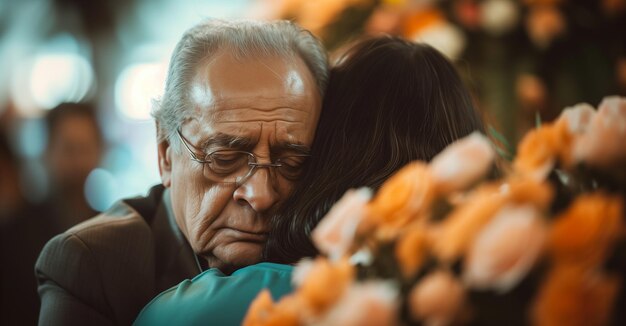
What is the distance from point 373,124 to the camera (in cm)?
170

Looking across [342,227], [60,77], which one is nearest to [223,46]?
[342,227]

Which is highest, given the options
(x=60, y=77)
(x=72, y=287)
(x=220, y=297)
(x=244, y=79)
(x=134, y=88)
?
(x=244, y=79)

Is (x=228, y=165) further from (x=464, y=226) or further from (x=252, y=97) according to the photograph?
(x=464, y=226)

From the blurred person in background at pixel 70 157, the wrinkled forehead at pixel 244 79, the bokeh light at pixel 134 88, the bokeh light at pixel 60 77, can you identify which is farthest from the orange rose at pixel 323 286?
the bokeh light at pixel 60 77

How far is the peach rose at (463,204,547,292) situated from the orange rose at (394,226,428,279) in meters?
0.08

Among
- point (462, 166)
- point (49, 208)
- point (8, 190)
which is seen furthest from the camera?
point (8, 190)

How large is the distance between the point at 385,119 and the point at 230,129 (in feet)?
1.14

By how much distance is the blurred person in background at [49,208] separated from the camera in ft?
10.2

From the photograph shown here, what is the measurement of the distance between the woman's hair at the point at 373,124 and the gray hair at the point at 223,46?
97mm

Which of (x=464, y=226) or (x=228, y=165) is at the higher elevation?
(x=464, y=226)

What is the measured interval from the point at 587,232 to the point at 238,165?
3.10ft

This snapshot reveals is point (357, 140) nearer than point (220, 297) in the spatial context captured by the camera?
No

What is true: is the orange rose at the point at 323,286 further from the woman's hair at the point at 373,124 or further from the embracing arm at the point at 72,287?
the embracing arm at the point at 72,287

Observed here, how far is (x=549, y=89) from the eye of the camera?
2.55 m
